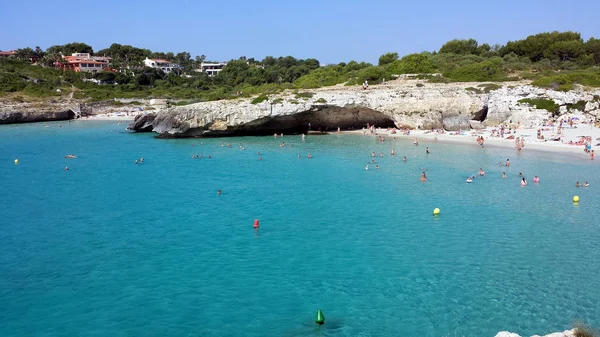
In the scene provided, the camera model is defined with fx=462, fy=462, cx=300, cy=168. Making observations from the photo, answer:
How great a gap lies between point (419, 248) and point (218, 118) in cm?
3564

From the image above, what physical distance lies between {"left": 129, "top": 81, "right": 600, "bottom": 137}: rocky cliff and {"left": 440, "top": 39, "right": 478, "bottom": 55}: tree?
130ft

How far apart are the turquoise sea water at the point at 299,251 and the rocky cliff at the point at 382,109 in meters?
16.7

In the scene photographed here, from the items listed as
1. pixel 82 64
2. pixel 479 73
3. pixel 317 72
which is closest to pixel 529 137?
pixel 479 73

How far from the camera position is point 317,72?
75812 mm

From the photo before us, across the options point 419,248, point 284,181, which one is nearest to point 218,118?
point 284,181

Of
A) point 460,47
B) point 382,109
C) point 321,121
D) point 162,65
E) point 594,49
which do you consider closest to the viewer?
point 382,109

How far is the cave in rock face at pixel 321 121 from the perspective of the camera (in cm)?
4953

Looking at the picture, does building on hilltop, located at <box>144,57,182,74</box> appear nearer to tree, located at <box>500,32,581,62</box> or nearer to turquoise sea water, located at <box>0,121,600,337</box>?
tree, located at <box>500,32,581,62</box>

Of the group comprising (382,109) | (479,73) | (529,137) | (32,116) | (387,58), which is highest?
(387,58)

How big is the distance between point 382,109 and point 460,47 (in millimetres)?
47976

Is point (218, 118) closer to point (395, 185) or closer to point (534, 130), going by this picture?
point (395, 185)

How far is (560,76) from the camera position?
170ft

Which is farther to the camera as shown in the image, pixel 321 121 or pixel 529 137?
pixel 321 121

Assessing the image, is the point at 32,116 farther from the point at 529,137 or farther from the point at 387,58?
the point at 529,137
